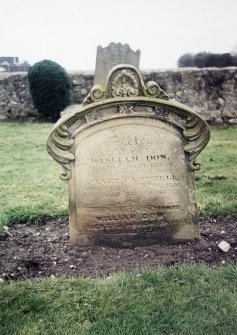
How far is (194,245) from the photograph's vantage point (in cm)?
425

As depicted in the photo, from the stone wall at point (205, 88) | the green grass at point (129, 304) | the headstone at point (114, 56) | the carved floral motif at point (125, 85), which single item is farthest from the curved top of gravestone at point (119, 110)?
the stone wall at point (205, 88)

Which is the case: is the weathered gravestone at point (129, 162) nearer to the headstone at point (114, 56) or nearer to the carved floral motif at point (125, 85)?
the carved floral motif at point (125, 85)

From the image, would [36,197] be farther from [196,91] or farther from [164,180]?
[196,91]

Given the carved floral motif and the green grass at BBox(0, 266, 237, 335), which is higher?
the carved floral motif

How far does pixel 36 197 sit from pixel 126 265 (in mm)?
2247

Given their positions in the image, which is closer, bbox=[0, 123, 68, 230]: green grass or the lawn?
the lawn

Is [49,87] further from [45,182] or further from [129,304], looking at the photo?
[129,304]

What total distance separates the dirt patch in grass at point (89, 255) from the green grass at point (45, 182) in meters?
0.47

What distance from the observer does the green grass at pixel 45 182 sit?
5168 mm

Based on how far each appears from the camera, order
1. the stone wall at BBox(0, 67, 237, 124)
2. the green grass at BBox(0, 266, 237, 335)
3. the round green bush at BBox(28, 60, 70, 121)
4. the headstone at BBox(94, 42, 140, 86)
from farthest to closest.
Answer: the round green bush at BBox(28, 60, 70, 121) < the stone wall at BBox(0, 67, 237, 124) < the headstone at BBox(94, 42, 140, 86) < the green grass at BBox(0, 266, 237, 335)

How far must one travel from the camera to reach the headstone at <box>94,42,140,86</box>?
7.01 metres

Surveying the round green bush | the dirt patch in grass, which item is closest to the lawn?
the dirt patch in grass

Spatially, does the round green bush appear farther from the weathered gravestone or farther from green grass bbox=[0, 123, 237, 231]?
the weathered gravestone

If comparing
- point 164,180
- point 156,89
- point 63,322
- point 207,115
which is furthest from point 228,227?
point 207,115
